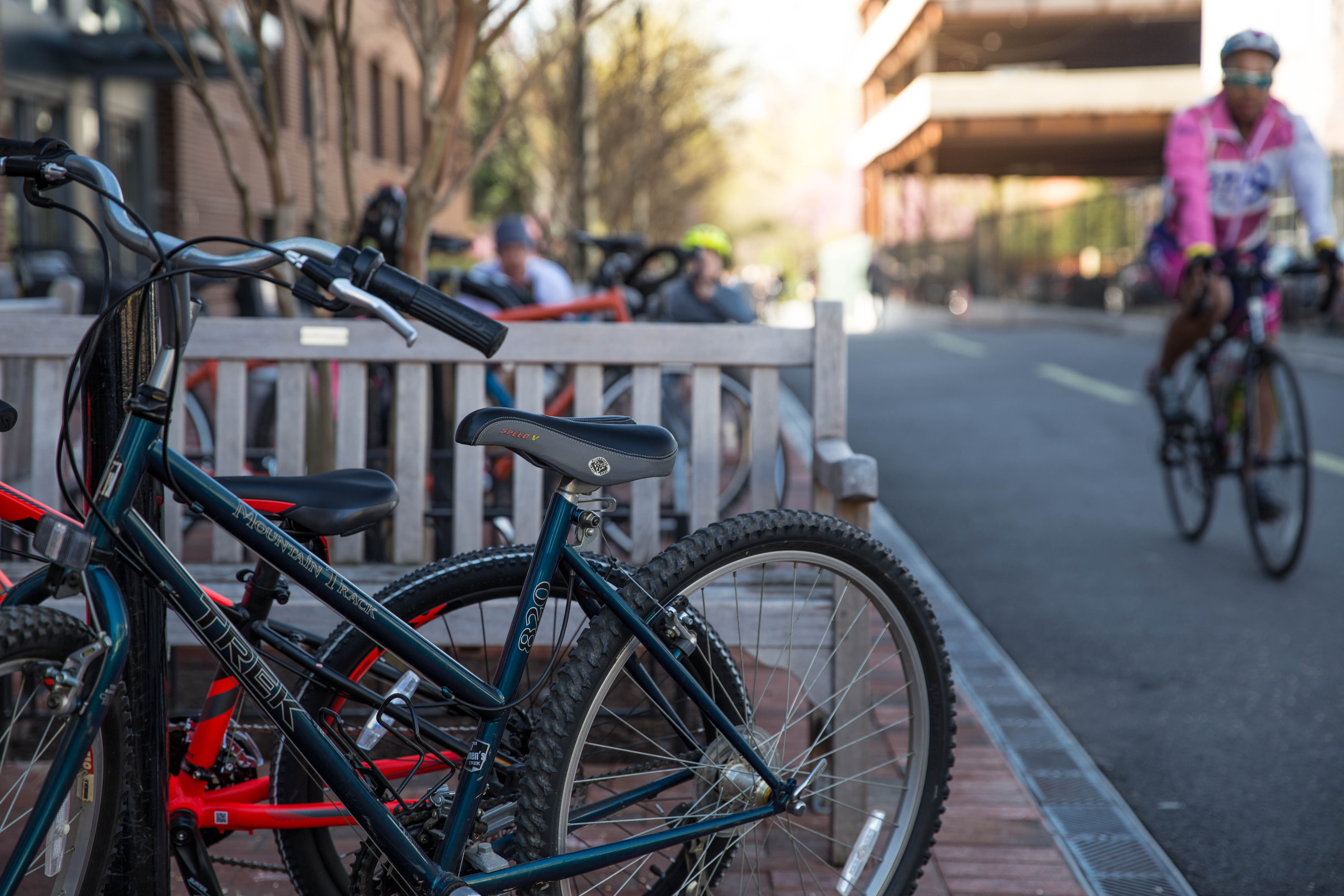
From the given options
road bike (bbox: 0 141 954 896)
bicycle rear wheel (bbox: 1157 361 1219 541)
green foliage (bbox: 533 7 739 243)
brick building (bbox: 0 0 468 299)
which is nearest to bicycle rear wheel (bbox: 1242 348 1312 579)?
bicycle rear wheel (bbox: 1157 361 1219 541)

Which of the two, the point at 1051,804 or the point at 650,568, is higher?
the point at 650,568

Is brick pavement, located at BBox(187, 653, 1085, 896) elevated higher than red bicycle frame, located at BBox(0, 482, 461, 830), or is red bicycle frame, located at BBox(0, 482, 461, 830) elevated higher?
red bicycle frame, located at BBox(0, 482, 461, 830)

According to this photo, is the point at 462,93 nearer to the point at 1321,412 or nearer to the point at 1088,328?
the point at 1321,412

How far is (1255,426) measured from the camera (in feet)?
18.4

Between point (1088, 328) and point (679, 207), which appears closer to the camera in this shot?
point (1088, 328)

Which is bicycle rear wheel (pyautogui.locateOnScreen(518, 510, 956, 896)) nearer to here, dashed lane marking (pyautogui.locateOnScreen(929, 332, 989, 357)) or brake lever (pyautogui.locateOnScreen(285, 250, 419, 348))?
brake lever (pyautogui.locateOnScreen(285, 250, 419, 348))

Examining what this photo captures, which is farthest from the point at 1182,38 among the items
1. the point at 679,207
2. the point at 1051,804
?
the point at 1051,804

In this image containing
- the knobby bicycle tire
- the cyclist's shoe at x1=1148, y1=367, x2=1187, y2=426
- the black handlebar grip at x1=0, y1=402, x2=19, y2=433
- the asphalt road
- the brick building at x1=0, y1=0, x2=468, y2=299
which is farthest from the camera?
the brick building at x1=0, y1=0, x2=468, y2=299

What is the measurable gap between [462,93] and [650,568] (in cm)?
271

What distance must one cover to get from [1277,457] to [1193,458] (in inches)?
21.5

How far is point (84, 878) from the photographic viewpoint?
6.72 feet

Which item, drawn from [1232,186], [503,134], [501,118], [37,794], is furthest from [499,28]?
[503,134]

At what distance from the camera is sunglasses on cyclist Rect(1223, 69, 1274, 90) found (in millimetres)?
5566

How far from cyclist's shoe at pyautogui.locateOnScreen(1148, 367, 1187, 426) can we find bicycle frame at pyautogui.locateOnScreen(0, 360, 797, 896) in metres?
4.47
